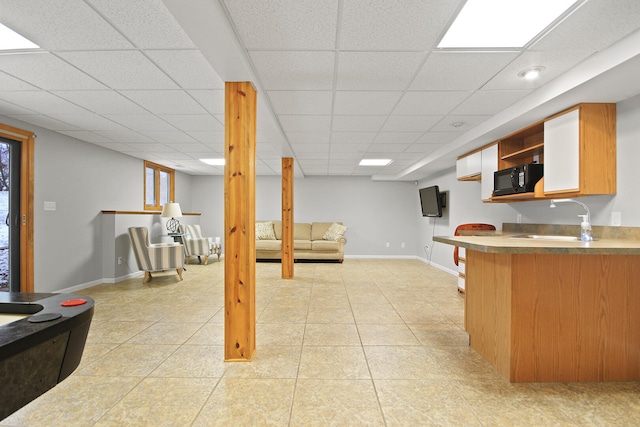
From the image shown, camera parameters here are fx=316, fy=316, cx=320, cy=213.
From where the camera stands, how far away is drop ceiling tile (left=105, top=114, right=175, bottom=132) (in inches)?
142

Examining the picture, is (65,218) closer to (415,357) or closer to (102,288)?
(102,288)

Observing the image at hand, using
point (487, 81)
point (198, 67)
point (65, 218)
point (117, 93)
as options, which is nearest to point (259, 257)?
point (65, 218)

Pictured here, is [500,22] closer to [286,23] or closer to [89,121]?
[286,23]

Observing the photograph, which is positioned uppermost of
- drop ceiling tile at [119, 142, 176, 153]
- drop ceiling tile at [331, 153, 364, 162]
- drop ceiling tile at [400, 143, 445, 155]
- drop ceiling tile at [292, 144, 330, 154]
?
drop ceiling tile at [119, 142, 176, 153]

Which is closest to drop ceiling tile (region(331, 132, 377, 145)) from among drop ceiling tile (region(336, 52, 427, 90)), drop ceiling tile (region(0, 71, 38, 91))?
drop ceiling tile (region(336, 52, 427, 90))

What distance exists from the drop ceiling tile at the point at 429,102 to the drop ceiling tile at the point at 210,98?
174 cm

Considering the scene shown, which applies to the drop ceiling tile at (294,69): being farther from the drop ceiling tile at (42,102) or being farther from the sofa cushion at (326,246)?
the sofa cushion at (326,246)

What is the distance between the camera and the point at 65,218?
448 centimetres

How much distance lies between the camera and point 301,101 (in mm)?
3039

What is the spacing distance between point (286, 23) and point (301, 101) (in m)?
1.20

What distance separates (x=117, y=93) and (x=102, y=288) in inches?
130

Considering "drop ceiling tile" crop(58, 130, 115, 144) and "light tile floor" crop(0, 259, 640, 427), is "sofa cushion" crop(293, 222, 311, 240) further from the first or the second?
"drop ceiling tile" crop(58, 130, 115, 144)

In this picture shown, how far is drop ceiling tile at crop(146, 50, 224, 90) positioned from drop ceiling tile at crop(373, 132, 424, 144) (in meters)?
2.26

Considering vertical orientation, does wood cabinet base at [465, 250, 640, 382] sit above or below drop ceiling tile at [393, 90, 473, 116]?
below
